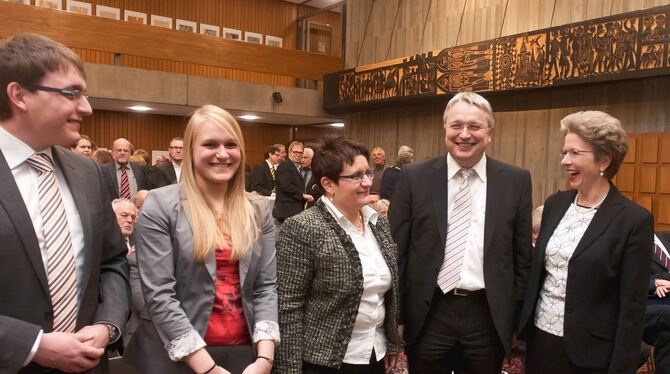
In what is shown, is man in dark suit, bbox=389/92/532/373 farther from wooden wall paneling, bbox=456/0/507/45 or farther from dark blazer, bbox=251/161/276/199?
wooden wall paneling, bbox=456/0/507/45

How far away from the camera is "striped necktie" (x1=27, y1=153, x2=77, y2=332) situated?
147cm

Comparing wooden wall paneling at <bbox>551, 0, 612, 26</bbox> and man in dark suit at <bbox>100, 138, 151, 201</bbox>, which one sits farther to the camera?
wooden wall paneling at <bbox>551, 0, 612, 26</bbox>

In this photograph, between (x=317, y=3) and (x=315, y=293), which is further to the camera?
(x=317, y=3)

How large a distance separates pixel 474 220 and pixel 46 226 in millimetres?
1591

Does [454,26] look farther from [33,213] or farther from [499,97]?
[33,213]

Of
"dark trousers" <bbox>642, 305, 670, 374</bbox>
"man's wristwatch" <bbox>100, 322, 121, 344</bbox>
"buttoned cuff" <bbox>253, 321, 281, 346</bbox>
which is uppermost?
"man's wristwatch" <bbox>100, 322, 121, 344</bbox>

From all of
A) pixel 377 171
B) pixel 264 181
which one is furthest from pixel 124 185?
pixel 377 171

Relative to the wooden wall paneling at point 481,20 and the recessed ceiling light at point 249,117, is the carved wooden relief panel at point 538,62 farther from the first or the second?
the recessed ceiling light at point 249,117

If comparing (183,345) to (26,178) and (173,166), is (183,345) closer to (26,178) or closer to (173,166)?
(26,178)

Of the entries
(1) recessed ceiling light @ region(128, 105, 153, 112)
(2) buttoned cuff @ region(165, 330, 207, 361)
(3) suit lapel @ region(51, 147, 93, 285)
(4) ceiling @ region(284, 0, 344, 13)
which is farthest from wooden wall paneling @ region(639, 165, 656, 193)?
(4) ceiling @ region(284, 0, 344, 13)

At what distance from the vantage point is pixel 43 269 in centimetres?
142

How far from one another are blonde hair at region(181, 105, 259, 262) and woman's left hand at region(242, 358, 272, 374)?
363mm

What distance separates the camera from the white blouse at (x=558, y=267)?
213 centimetres

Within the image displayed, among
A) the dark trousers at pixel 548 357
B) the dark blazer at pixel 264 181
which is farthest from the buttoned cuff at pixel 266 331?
the dark blazer at pixel 264 181
